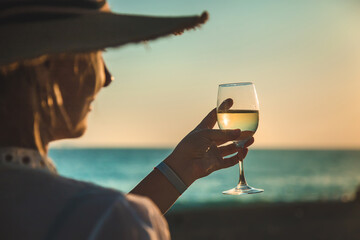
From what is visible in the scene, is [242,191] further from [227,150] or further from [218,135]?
[218,135]

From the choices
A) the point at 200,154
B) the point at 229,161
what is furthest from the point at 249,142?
the point at 200,154

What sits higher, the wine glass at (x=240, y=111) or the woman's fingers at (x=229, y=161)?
the wine glass at (x=240, y=111)

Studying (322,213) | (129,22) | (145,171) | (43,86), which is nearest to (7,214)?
(43,86)

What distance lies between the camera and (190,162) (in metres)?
2.67

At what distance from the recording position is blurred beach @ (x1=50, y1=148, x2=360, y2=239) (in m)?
17.9

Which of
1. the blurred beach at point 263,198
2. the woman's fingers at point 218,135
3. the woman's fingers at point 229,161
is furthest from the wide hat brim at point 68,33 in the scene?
the blurred beach at point 263,198

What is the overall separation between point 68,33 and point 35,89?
0.16 metres

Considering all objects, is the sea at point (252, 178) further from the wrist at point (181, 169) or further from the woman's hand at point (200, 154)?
the wrist at point (181, 169)

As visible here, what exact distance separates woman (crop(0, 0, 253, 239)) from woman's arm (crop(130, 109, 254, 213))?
114 cm

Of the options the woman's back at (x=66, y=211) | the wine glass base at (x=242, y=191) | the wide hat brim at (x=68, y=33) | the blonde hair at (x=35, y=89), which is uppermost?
the wide hat brim at (x=68, y=33)

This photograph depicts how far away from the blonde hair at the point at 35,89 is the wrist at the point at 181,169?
1289mm

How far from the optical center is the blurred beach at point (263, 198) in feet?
58.6

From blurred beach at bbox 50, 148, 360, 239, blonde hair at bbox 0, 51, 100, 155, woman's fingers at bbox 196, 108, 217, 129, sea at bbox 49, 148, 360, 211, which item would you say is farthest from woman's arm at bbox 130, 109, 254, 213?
sea at bbox 49, 148, 360, 211

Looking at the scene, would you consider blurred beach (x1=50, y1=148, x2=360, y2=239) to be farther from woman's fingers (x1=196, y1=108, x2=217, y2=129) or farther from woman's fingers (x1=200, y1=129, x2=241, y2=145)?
woman's fingers (x1=200, y1=129, x2=241, y2=145)
